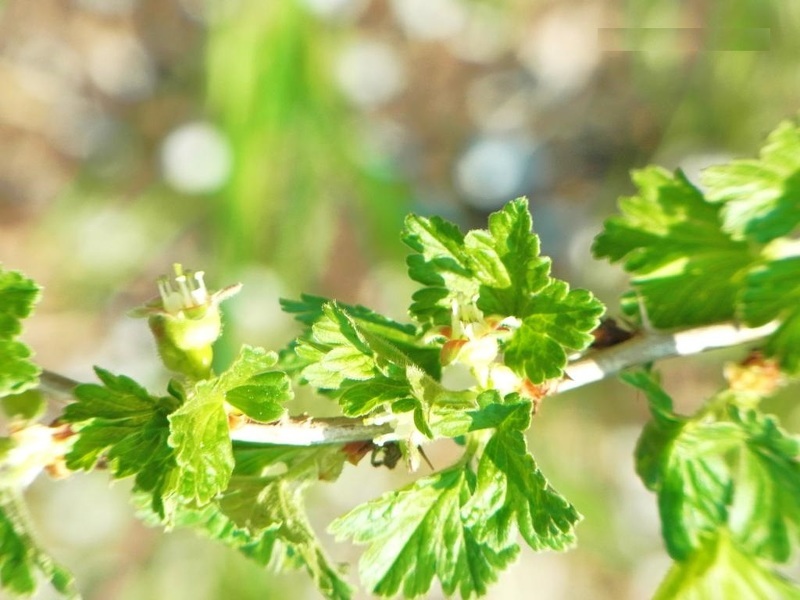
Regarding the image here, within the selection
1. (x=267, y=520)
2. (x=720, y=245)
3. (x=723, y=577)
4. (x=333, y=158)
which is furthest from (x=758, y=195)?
→ (x=333, y=158)

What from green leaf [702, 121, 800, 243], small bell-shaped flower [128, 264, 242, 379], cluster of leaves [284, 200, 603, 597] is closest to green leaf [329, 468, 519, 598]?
cluster of leaves [284, 200, 603, 597]

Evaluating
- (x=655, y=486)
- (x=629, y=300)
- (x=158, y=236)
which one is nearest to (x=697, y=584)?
(x=655, y=486)

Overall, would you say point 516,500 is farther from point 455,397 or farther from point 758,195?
point 758,195

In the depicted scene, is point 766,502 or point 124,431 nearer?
point 124,431

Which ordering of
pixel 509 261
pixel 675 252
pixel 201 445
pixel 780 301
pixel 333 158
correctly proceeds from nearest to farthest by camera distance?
1. pixel 201 445
2. pixel 509 261
3. pixel 780 301
4. pixel 675 252
5. pixel 333 158

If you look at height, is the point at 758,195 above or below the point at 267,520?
above

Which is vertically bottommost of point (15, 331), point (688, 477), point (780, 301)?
point (688, 477)

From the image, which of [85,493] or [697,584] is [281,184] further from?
[697,584]
